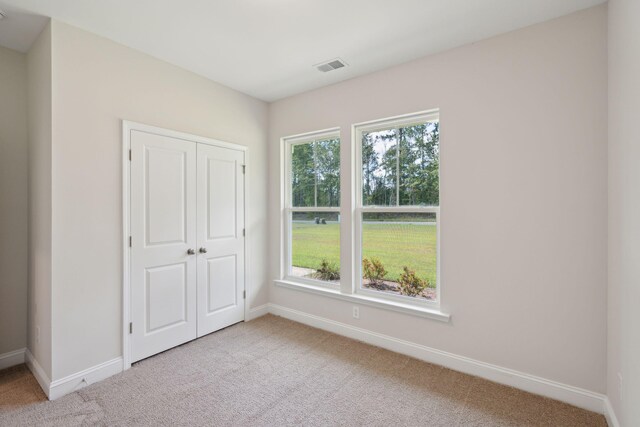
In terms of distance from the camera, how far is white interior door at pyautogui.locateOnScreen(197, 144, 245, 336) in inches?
122

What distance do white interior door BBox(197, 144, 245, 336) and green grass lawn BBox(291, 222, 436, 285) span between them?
2.53ft

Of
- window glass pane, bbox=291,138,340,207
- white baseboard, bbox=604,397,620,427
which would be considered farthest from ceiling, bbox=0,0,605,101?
white baseboard, bbox=604,397,620,427

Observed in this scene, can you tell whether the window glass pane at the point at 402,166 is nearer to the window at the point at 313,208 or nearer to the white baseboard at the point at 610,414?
the window at the point at 313,208

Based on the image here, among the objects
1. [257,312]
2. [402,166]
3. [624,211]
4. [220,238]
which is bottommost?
[257,312]

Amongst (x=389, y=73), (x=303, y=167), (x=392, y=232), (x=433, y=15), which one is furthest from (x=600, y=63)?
(x=303, y=167)

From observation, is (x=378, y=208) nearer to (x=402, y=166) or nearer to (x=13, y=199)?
(x=402, y=166)

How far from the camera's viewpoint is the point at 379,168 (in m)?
3.04

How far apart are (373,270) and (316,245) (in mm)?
778

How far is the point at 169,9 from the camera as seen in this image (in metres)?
2.04

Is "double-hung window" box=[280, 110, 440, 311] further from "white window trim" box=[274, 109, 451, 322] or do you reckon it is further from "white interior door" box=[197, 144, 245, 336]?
"white interior door" box=[197, 144, 245, 336]

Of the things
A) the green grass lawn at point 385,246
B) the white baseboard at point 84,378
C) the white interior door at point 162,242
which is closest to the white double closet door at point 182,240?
the white interior door at point 162,242

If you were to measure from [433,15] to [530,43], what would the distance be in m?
0.77

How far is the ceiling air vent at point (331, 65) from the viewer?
2744 mm

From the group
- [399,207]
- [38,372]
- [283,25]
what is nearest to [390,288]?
[399,207]
